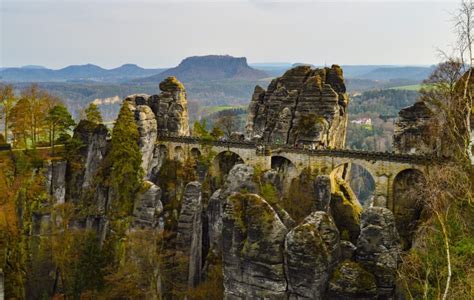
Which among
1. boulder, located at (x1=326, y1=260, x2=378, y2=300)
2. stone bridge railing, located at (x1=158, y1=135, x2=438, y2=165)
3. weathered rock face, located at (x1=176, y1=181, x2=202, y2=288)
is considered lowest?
weathered rock face, located at (x1=176, y1=181, x2=202, y2=288)

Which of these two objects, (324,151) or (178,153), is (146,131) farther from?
(324,151)

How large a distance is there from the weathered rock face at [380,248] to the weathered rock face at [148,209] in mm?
21673

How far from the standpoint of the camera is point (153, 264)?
35000 millimetres

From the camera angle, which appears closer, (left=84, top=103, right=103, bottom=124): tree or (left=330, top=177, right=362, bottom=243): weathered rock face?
(left=330, top=177, right=362, bottom=243): weathered rock face

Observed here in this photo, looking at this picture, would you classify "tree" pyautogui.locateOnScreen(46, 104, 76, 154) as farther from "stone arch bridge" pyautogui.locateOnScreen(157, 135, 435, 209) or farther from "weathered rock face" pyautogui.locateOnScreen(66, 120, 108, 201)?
"stone arch bridge" pyautogui.locateOnScreen(157, 135, 435, 209)

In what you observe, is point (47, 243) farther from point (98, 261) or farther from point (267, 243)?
point (267, 243)

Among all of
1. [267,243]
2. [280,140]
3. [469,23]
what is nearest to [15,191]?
[280,140]

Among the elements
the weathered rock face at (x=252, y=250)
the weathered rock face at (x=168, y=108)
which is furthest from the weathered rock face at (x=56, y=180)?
the weathered rock face at (x=252, y=250)

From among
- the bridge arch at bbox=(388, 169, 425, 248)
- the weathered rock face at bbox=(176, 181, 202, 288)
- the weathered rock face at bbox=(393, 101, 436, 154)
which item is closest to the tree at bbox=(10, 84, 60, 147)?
the weathered rock face at bbox=(176, 181, 202, 288)

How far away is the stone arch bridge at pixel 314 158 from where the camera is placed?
4372 centimetres

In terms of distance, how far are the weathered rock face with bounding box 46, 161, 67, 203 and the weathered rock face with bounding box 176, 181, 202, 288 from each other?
48.4 feet

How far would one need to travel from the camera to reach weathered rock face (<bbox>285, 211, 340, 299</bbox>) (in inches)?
890

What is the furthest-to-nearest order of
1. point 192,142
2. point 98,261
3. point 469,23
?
point 192,142 → point 98,261 → point 469,23

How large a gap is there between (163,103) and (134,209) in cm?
1686
